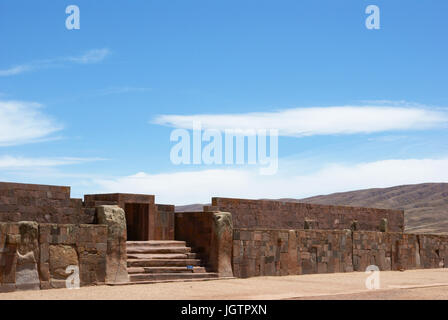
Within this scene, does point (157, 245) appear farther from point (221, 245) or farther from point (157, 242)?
point (221, 245)

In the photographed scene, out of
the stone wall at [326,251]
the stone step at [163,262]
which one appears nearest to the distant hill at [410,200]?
the stone wall at [326,251]

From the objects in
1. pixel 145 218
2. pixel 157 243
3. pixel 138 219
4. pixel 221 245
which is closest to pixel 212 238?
pixel 221 245

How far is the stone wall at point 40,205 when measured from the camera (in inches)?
568

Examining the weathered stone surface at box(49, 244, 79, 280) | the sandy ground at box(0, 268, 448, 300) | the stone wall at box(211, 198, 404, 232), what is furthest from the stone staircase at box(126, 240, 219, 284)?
the stone wall at box(211, 198, 404, 232)

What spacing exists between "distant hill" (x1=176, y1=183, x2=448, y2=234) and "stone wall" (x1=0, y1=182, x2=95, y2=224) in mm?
67213

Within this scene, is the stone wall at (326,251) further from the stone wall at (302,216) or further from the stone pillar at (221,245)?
the stone wall at (302,216)

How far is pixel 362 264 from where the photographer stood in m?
21.2

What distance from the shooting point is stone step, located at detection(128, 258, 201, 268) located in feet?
50.6

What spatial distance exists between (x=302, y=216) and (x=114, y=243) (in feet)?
36.1

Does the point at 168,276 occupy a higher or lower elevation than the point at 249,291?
higher

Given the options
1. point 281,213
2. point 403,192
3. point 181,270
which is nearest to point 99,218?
point 181,270

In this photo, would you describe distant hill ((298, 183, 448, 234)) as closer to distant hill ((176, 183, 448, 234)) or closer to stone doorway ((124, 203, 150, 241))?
distant hill ((176, 183, 448, 234))

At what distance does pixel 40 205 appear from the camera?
14852 millimetres
